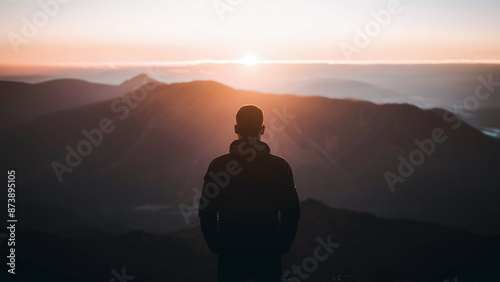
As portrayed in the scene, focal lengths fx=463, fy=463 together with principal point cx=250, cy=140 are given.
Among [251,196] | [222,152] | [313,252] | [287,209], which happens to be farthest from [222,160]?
[222,152]

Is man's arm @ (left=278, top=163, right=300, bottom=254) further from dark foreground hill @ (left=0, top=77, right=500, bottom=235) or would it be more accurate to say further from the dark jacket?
dark foreground hill @ (left=0, top=77, right=500, bottom=235)

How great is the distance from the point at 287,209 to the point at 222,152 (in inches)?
Result: 1869

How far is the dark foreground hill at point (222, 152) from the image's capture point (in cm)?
4012

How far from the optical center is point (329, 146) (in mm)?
56750

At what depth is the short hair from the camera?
3225mm

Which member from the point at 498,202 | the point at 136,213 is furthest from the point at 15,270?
the point at 498,202

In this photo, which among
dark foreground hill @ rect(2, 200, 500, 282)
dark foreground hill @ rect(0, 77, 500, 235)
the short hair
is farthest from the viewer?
dark foreground hill @ rect(0, 77, 500, 235)

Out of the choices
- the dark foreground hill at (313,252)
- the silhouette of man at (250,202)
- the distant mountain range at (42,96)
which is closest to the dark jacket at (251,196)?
the silhouette of man at (250,202)

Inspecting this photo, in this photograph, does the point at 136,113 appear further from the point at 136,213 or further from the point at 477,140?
the point at 477,140

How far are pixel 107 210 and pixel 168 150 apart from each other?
14.2 meters

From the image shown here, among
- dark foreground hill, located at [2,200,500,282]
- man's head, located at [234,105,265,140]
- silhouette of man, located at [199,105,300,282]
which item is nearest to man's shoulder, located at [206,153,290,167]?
silhouette of man, located at [199,105,300,282]

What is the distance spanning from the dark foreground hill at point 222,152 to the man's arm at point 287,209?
30.6 meters

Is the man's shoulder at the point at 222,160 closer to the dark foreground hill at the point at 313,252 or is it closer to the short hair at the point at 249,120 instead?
the short hair at the point at 249,120

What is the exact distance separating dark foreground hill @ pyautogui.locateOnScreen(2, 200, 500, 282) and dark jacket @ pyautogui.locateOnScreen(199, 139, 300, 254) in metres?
9.27
